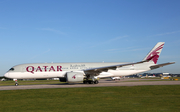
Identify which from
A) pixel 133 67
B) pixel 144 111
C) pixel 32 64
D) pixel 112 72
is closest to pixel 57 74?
pixel 32 64

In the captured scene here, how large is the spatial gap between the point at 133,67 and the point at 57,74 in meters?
13.6

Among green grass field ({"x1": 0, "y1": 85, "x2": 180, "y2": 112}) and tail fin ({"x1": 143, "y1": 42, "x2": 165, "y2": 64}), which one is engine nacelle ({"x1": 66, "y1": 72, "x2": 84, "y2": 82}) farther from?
tail fin ({"x1": 143, "y1": 42, "x2": 165, "y2": 64})

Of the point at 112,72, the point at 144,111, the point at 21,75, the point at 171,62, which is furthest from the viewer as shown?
the point at 112,72

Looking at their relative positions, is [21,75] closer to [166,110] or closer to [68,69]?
[68,69]

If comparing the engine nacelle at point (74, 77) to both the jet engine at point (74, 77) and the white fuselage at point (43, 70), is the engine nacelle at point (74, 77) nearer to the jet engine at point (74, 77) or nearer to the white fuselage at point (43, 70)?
the jet engine at point (74, 77)

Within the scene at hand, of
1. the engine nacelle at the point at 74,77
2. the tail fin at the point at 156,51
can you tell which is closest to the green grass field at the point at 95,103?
the engine nacelle at the point at 74,77

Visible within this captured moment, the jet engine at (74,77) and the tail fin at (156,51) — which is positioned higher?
the tail fin at (156,51)

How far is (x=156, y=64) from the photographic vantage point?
32.9m

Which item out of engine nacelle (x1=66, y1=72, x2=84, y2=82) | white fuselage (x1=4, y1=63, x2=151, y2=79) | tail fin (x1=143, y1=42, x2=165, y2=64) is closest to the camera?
engine nacelle (x1=66, y1=72, x2=84, y2=82)

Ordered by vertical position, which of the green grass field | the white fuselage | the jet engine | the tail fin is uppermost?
the tail fin

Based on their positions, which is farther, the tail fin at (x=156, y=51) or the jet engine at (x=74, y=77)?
the tail fin at (x=156, y=51)

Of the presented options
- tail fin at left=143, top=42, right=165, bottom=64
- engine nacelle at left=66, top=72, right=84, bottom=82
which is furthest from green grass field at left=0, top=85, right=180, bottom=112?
tail fin at left=143, top=42, right=165, bottom=64

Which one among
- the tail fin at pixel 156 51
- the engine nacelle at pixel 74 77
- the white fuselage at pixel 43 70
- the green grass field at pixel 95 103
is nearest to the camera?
the green grass field at pixel 95 103

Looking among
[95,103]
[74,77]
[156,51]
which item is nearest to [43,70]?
[74,77]
